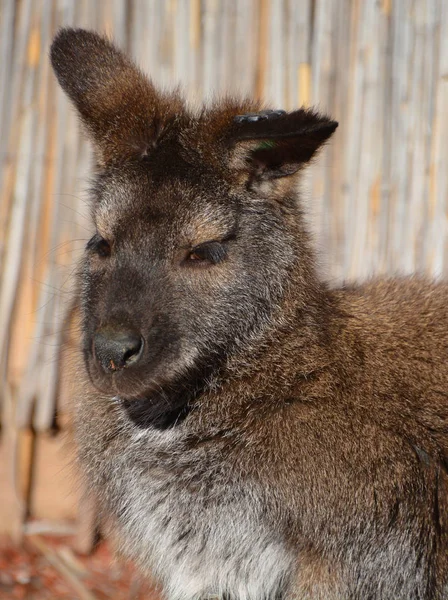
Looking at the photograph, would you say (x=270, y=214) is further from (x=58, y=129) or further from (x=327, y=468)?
(x=58, y=129)

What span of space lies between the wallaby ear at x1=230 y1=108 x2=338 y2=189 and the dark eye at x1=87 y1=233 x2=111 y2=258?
2.00 feet

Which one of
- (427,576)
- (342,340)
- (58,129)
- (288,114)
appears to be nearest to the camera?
(288,114)

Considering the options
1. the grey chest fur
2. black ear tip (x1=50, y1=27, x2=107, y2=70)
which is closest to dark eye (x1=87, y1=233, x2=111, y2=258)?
the grey chest fur

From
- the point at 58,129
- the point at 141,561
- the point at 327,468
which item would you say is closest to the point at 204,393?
the point at 327,468

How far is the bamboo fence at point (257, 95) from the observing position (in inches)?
220

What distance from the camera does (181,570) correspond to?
3.63 m

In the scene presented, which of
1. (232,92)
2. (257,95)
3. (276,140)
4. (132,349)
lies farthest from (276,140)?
(257,95)

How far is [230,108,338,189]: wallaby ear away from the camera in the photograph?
3223 mm

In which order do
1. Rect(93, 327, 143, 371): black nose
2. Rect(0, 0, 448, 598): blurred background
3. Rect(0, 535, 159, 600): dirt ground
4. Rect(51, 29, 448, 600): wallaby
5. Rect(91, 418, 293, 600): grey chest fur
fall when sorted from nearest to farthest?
Rect(93, 327, 143, 371): black nose < Rect(51, 29, 448, 600): wallaby < Rect(91, 418, 293, 600): grey chest fur < Rect(0, 0, 448, 598): blurred background < Rect(0, 535, 159, 600): dirt ground

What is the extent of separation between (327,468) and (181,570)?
77 centimetres

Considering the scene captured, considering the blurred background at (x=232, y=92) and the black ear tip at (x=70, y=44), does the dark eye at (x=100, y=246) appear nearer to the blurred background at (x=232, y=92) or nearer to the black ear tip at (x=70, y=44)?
the black ear tip at (x=70, y=44)

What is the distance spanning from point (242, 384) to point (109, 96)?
4.58ft

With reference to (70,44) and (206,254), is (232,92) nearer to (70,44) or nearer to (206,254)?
(70,44)

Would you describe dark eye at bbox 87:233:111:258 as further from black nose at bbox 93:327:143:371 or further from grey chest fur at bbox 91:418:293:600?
grey chest fur at bbox 91:418:293:600
